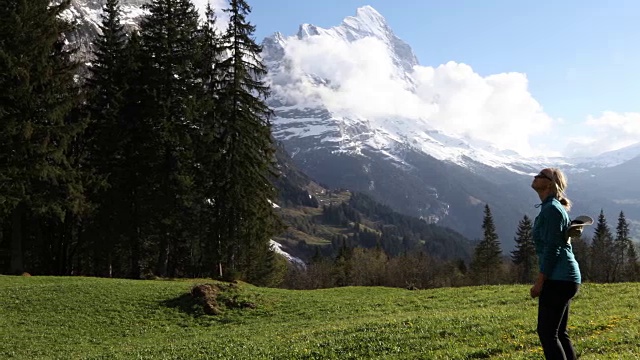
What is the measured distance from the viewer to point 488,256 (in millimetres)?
107625

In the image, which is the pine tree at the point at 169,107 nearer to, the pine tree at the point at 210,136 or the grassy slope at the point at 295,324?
the pine tree at the point at 210,136

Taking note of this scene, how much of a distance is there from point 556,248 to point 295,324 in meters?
17.6

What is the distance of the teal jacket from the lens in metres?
8.02

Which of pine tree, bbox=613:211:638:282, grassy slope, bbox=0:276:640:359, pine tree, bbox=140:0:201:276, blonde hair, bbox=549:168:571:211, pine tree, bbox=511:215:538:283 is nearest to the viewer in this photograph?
blonde hair, bbox=549:168:571:211

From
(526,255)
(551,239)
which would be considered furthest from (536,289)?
(526,255)

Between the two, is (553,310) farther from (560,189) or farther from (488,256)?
(488,256)

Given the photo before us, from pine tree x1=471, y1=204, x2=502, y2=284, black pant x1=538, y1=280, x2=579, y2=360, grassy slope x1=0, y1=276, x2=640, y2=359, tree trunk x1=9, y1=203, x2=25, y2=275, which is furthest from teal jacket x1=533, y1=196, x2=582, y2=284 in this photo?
pine tree x1=471, y1=204, x2=502, y2=284

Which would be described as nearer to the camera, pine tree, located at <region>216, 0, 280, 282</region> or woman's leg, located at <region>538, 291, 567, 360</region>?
woman's leg, located at <region>538, 291, 567, 360</region>

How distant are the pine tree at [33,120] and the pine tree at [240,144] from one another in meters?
12.0

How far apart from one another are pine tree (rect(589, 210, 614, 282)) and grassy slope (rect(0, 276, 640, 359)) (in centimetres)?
9063

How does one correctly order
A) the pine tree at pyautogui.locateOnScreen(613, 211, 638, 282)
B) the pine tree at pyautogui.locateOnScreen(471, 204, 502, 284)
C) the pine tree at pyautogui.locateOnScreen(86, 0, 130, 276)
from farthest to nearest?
the pine tree at pyautogui.locateOnScreen(471, 204, 502, 284), the pine tree at pyautogui.locateOnScreen(613, 211, 638, 282), the pine tree at pyautogui.locateOnScreen(86, 0, 130, 276)

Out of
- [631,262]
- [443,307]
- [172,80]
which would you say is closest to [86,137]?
[172,80]

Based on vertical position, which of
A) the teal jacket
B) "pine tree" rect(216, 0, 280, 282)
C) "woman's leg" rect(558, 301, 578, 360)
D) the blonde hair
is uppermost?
"pine tree" rect(216, 0, 280, 282)

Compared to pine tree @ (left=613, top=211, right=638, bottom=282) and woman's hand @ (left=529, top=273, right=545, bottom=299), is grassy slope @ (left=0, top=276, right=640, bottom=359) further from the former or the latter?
pine tree @ (left=613, top=211, right=638, bottom=282)
